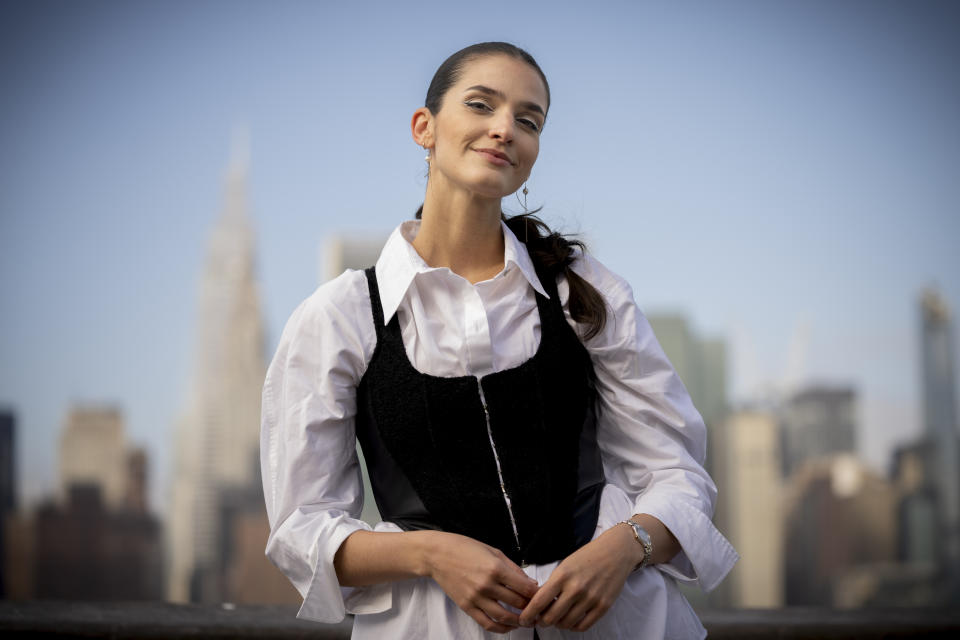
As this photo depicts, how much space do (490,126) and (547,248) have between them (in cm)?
24

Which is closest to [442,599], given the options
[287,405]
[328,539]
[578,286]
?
[328,539]

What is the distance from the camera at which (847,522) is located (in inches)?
2992

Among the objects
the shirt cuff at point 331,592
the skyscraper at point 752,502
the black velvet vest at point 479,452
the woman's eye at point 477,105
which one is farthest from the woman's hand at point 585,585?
the skyscraper at point 752,502

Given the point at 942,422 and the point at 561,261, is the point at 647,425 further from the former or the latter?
the point at 942,422

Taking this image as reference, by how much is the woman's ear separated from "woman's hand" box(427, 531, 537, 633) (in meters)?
0.63

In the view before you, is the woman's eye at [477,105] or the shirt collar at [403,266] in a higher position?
the woman's eye at [477,105]

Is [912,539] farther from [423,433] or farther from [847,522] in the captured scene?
[423,433]

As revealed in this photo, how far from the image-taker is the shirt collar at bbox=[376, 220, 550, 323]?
4.99 feet

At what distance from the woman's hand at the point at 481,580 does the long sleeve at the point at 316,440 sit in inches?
5.8

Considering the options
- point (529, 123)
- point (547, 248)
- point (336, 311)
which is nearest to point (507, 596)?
point (336, 311)

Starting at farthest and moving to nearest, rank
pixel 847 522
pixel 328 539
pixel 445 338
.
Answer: pixel 847 522 → pixel 445 338 → pixel 328 539

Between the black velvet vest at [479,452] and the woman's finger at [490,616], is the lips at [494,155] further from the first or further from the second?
the woman's finger at [490,616]

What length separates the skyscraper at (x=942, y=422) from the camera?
79.2m

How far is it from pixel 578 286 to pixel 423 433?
1.09ft
